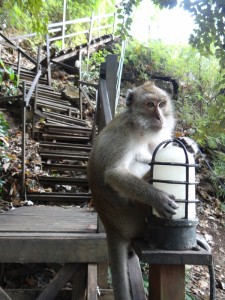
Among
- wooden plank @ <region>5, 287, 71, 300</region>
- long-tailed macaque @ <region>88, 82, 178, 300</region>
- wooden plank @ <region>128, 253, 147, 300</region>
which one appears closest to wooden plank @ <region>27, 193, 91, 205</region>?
wooden plank @ <region>5, 287, 71, 300</region>

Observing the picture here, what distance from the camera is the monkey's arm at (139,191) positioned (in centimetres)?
176

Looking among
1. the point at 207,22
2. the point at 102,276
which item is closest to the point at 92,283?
the point at 102,276

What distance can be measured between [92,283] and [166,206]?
6.35 ft

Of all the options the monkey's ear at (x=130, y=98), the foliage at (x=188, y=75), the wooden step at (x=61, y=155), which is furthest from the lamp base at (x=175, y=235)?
the wooden step at (x=61, y=155)

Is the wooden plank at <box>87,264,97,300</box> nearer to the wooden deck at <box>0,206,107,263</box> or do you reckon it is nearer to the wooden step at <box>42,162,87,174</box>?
the wooden deck at <box>0,206,107,263</box>

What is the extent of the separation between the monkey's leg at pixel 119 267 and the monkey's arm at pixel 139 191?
0.29 meters

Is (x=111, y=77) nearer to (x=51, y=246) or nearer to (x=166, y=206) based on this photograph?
(x=51, y=246)

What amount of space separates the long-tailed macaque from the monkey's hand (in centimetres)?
27

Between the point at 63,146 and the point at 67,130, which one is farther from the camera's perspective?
the point at 67,130

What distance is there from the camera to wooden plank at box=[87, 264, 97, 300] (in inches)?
131

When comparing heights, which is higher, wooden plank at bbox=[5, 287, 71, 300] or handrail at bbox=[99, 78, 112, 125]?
handrail at bbox=[99, 78, 112, 125]

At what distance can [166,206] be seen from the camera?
1753 millimetres

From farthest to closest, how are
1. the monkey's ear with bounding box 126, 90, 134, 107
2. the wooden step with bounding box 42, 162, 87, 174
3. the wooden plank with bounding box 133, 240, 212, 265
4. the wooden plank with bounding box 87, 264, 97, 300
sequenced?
the wooden step with bounding box 42, 162, 87, 174, the wooden plank with bounding box 87, 264, 97, 300, the monkey's ear with bounding box 126, 90, 134, 107, the wooden plank with bounding box 133, 240, 212, 265

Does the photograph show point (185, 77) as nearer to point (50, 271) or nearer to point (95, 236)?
point (50, 271)
